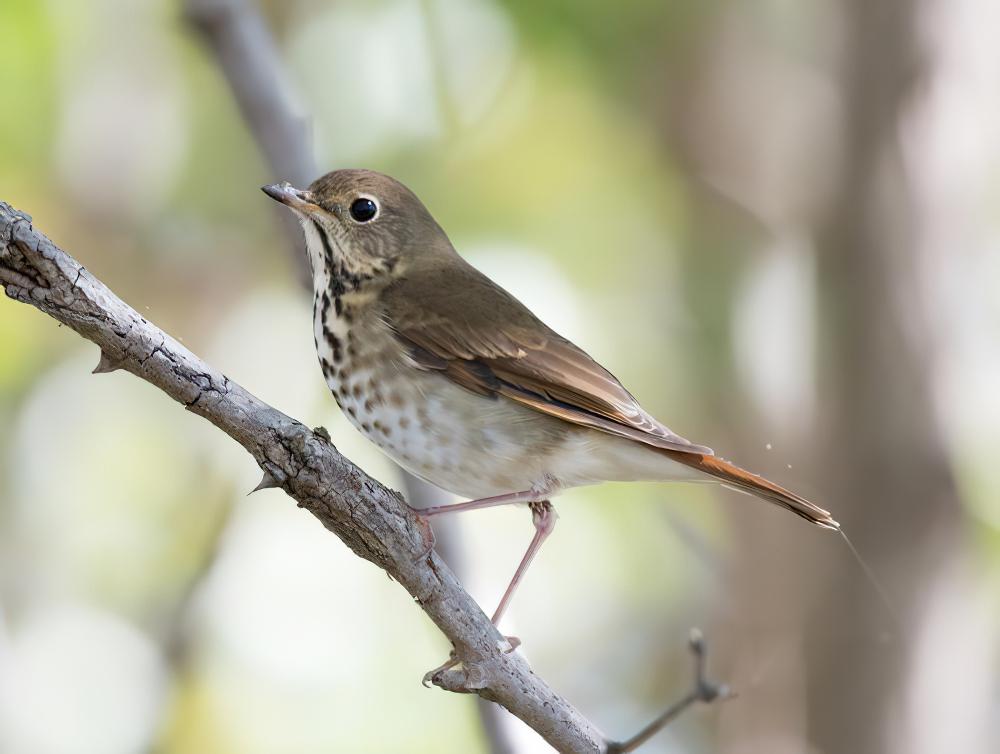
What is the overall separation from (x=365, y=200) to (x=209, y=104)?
120 inches

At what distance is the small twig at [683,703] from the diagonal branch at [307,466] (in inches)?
3.9

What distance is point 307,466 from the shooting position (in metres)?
2.37

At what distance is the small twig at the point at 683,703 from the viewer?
2.68 meters

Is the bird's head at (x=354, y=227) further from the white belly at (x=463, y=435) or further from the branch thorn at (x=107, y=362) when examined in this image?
the branch thorn at (x=107, y=362)

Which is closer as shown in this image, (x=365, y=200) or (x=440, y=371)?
(x=440, y=371)

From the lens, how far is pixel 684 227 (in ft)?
26.6

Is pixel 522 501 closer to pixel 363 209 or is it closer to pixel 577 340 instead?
pixel 363 209

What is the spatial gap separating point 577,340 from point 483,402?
11.0ft

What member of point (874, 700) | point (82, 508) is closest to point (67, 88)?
point (82, 508)

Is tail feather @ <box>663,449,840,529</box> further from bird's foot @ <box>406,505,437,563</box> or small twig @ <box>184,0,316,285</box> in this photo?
small twig @ <box>184,0,316,285</box>

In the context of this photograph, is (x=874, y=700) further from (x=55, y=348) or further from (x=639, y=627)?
(x=55, y=348)

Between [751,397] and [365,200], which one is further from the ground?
[751,397]

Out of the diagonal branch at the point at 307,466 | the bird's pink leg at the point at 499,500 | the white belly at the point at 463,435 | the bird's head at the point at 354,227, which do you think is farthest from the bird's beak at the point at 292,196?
the diagonal branch at the point at 307,466

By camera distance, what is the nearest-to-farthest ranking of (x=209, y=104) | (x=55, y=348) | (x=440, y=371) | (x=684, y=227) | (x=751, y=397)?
(x=440, y=371)
(x=55, y=348)
(x=209, y=104)
(x=751, y=397)
(x=684, y=227)
